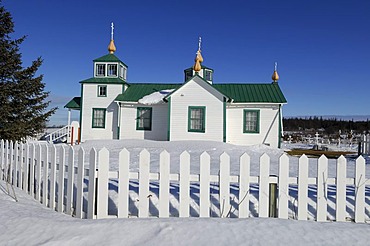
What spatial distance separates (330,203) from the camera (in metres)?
4.53

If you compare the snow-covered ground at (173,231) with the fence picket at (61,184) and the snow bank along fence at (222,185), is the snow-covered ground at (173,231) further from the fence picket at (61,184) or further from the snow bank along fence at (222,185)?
the fence picket at (61,184)

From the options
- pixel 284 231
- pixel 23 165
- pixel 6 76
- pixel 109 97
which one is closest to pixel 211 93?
pixel 109 97

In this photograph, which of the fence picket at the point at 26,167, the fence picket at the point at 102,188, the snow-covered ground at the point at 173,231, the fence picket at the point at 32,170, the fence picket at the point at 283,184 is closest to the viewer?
the snow-covered ground at the point at 173,231

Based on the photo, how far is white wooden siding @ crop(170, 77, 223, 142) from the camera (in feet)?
57.2

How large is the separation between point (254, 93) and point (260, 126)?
2.44 meters

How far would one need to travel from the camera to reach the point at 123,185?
3826 millimetres

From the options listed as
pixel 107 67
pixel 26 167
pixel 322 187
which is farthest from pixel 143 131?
pixel 322 187

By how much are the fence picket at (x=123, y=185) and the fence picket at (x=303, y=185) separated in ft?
7.71

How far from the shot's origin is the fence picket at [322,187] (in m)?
3.74

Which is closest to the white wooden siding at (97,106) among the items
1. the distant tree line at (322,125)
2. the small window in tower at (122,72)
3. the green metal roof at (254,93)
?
the small window in tower at (122,72)

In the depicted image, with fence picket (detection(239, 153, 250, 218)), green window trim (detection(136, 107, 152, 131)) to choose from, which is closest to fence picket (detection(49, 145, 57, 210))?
fence picket (detection(239, 153, 250, 218))

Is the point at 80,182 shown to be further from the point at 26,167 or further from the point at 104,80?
the point at 104,80

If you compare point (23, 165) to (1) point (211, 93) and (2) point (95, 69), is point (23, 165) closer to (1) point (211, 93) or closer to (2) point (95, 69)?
A: (1) point (211, 93)

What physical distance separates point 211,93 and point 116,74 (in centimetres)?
809
